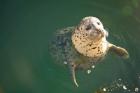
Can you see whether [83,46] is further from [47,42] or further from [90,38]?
[47,42]

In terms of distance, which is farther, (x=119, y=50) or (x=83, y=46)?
(x=119, y=50)

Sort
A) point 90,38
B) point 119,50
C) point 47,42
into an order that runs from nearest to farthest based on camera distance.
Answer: point 90,38 < point 119,50 < point 47,42

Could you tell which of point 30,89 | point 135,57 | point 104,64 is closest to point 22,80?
point 30,89

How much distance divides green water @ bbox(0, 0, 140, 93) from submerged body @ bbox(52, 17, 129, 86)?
0.71ft

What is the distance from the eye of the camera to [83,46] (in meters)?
5.79

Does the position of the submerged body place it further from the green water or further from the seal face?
the green water

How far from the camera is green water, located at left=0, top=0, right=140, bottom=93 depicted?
6168 mm

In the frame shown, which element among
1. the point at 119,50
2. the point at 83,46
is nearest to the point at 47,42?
the point at 83,46

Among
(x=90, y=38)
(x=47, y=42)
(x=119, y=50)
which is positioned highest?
(x=90, y=38)

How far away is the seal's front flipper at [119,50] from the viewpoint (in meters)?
6.17

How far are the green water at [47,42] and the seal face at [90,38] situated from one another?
46 cm

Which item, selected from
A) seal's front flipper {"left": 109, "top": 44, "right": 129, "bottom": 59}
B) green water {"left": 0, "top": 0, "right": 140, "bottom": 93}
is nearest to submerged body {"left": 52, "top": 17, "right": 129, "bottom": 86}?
seal's front flipper {"left": 109, "top": 44, "right": 129, "bottom": 59}

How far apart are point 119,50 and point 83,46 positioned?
0.66 meters

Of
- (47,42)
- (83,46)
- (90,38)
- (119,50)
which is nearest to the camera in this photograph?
(90,38)
